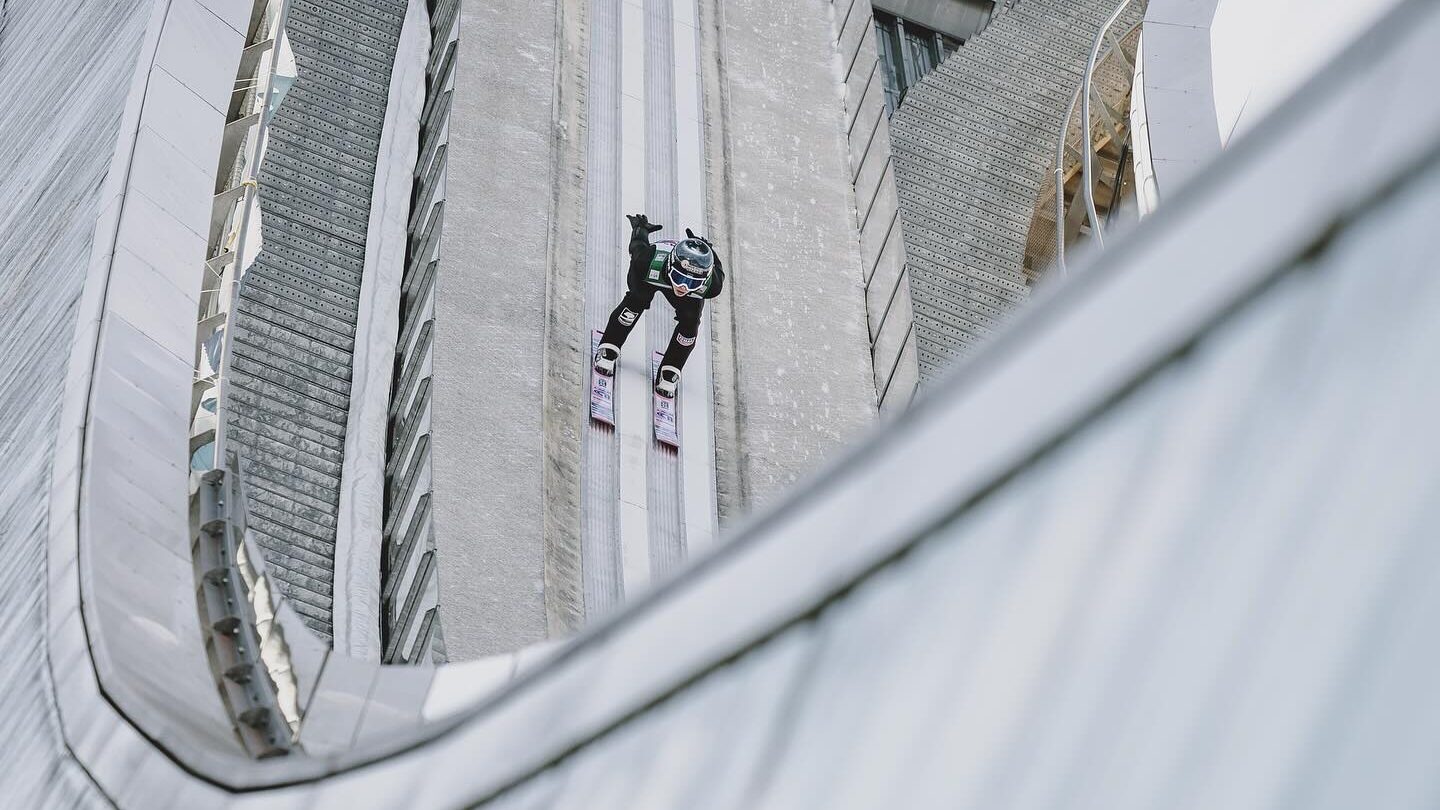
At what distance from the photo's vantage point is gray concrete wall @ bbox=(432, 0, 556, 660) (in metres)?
9.99

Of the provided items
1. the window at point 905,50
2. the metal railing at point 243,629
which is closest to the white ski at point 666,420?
the metal railing at point 243,629

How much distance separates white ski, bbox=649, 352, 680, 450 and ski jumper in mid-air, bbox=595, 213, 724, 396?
15.4 inches

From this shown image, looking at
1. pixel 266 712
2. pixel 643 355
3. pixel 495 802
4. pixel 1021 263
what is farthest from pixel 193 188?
pixel 1021 263

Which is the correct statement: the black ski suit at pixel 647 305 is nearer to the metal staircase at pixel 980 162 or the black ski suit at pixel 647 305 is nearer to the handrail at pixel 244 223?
the handrail at pixel 244 223

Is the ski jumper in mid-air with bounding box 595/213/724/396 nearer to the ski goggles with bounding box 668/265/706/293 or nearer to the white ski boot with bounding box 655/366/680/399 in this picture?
the ski goggles with bounding box 668/265/706/293

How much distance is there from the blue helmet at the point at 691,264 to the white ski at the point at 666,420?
4.94 feet

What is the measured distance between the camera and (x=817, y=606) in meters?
2.41

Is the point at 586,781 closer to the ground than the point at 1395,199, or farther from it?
closer to the ground

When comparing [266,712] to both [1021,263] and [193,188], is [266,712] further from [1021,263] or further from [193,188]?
[1021,263]

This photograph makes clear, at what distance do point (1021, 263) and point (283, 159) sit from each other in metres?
7.97

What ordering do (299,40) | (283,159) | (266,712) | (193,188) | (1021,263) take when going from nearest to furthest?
(266,712), (193,188), (283,159), (299,40), (1021,263)

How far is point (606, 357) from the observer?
1210 cm

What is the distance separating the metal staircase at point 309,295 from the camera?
9.92 metres

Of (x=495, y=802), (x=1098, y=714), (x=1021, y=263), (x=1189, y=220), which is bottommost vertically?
(x=495, y=802)
